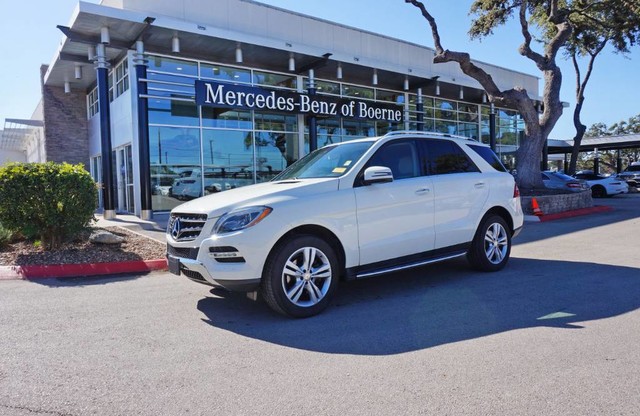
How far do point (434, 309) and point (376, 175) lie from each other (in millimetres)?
1568

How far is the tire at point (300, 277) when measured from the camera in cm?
462

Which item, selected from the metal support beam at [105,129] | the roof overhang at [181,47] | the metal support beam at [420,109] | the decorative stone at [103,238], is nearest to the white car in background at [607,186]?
the metal support beam at [420,109]

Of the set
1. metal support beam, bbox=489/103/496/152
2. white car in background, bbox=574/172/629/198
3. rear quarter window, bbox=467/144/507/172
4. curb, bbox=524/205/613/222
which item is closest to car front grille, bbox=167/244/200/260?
rear quarter window, bbox=467/144/507/172

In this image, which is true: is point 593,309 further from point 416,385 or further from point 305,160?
point 305,160

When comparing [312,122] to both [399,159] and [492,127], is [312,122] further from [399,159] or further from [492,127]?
[492,127]

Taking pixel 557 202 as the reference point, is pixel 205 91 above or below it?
above

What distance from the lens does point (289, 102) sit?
16.4m

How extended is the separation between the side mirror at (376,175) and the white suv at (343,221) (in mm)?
12

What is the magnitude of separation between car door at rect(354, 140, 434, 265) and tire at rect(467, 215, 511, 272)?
109 centimetres

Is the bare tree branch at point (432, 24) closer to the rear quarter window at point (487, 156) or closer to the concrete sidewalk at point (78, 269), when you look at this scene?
the rear quarter window at point (487, 156)

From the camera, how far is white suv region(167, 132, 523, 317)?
4.60m

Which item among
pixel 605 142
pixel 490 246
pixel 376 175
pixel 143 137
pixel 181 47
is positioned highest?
pixel 181 47

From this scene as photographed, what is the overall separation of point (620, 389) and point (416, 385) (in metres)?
1.34

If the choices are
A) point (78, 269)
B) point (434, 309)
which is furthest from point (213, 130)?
point (434, 309)
